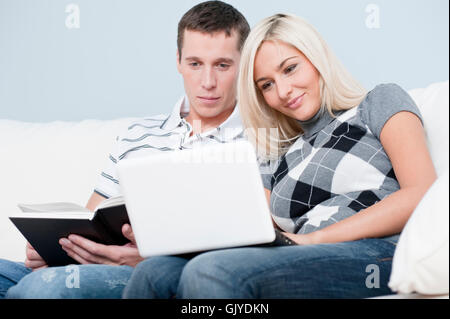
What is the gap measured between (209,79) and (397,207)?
0.94 metres

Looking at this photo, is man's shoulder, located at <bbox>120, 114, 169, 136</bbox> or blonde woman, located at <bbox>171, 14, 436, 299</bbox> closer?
blonde woman, located at <bbox>171, 14, 436, 299</bbox>

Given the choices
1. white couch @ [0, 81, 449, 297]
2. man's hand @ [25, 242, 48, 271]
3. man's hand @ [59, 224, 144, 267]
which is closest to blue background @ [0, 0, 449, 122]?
white couch @ [0, 81, 449, 297]

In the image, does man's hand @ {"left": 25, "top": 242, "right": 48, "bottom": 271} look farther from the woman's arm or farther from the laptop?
the woman's arm

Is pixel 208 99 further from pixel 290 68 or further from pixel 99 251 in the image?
pixel 99 251

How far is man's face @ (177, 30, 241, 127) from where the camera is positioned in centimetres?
200

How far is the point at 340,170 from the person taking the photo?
1.50 m

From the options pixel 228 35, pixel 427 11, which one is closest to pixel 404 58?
pixel 427 11

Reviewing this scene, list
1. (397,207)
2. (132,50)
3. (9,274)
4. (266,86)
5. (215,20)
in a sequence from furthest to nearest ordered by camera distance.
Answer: (132,50), (215,20), (266,86), (9,274), (397,207)

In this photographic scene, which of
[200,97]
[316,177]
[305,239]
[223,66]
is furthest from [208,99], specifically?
[305,239]

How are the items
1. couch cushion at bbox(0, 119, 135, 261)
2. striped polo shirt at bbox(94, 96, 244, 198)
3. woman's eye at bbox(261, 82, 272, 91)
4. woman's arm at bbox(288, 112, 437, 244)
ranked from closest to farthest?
woman's arm at bbox(288, 112, 437, 244) → woman's eye at bbox(261, 82, 272, 91) → striped polo shirt at bbox(94, 96, 244, 198) → couch cushion at bbox(0, 119, 135, 261)

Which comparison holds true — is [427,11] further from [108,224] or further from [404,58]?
[108,224]

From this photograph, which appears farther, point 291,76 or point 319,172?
point 291,76

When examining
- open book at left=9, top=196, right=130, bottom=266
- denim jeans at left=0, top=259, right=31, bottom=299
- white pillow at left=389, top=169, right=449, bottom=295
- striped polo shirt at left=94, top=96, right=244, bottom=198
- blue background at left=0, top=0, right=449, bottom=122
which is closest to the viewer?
white pillow at left=389, top=169, right=449, bottom=295

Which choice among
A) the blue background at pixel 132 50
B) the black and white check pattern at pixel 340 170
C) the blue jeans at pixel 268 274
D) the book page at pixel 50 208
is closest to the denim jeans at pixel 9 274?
the book page at pixel 50 208
